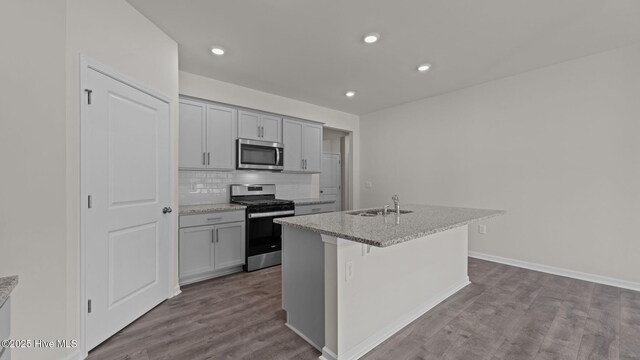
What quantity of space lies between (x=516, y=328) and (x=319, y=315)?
159 cm

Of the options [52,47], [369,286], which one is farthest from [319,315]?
[52,47]

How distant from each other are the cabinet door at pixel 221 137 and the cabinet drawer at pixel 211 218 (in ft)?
2.31

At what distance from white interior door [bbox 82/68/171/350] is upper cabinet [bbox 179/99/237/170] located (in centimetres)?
76

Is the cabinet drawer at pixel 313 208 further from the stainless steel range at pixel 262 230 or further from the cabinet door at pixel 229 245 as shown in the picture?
the cabinet door at pixel 229 245

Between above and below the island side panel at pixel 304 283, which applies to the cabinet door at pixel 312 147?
above

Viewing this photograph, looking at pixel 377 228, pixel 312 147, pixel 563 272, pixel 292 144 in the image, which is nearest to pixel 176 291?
pixel 377 228

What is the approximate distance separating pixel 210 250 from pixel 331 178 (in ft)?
11.2

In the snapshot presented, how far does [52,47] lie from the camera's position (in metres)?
1.58

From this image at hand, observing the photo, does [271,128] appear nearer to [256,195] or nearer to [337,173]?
[256,195]

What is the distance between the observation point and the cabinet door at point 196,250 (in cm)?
293

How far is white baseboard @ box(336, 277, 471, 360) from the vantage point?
5.71ft

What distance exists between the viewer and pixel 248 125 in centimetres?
389

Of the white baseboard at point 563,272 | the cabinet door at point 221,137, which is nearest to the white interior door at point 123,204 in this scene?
the cabinet door at point 221,137

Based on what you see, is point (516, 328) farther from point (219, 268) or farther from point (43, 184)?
point (43, 184)
